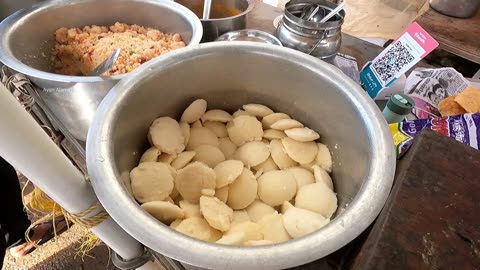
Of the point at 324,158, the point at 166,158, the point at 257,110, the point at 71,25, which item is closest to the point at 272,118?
the point at 257,110

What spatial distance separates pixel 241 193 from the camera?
0.63 m

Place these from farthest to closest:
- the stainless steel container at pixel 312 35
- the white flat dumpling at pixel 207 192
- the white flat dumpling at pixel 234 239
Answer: the stainless steel container at pixel 312 35 < the white flat dumpling at pixel 207 192 < the white flat dumpling at pixel 234 239

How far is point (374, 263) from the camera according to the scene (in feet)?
1.29

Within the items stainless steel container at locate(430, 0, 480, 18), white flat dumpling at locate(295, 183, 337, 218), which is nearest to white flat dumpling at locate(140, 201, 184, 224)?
white flat dumpling at locate(295, 183, 337, 218)

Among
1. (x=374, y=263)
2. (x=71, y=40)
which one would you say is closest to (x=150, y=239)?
(x=374, y=263)

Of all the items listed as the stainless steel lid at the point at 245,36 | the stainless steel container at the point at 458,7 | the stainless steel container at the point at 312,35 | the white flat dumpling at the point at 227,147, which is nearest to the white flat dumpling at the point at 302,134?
the white flat dumpling at the point at 227,147

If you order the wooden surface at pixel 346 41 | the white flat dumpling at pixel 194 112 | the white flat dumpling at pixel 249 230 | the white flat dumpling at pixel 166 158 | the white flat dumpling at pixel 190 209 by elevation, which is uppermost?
the white flat dumpling at pixel 194 112

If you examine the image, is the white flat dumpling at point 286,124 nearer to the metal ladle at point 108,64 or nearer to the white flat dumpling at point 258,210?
the white flat dumpling at point 258,210

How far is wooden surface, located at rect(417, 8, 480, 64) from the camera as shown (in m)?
1.46

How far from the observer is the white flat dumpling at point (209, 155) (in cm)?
68

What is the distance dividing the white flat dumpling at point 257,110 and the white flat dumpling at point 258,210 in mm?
199

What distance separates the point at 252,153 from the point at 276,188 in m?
0.09

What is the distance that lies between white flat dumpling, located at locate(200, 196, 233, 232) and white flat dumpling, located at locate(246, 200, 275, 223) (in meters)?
0.05

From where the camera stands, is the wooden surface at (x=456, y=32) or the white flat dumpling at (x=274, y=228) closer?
the white flat dumpling at (x=274, y=228)
